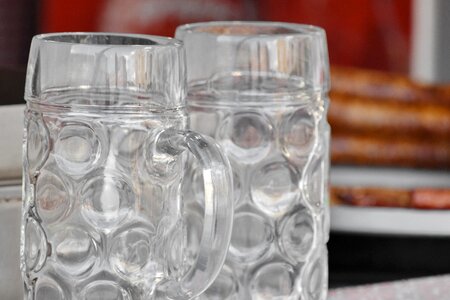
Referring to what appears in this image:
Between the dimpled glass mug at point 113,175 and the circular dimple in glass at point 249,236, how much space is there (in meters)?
0.08

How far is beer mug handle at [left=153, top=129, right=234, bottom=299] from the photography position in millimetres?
497

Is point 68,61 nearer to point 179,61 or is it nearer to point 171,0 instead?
point 179,61

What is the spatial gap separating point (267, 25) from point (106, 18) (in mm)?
1010

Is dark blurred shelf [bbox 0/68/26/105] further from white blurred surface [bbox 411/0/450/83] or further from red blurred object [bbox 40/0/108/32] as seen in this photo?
white blurred surface [bbox 411/0/450/83]

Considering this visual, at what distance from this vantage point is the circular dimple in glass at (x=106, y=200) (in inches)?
20.0

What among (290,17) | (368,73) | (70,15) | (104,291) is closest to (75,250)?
(104,291)

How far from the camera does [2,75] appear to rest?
700mm

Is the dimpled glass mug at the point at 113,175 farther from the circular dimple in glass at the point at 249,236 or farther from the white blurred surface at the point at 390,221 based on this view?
the white blurred surface at the point at 390,221

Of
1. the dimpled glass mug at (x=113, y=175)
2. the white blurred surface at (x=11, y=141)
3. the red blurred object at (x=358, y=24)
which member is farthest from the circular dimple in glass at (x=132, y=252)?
the red blurred object at (x=358, y=24)

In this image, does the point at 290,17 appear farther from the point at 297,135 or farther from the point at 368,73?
the point at 297,135

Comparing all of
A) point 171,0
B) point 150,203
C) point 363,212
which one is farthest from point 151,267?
point 171,0

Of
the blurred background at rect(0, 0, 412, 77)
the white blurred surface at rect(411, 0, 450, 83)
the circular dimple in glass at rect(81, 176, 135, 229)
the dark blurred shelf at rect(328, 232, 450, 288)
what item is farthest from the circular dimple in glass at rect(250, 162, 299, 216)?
the white blurred surface at rect(411, 0, 450, 83)

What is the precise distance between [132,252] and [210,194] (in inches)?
1.8

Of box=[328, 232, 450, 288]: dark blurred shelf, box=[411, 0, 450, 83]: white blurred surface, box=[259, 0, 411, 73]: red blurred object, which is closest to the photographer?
box=[328, 232, 450, 288]: dark blurred shelf
